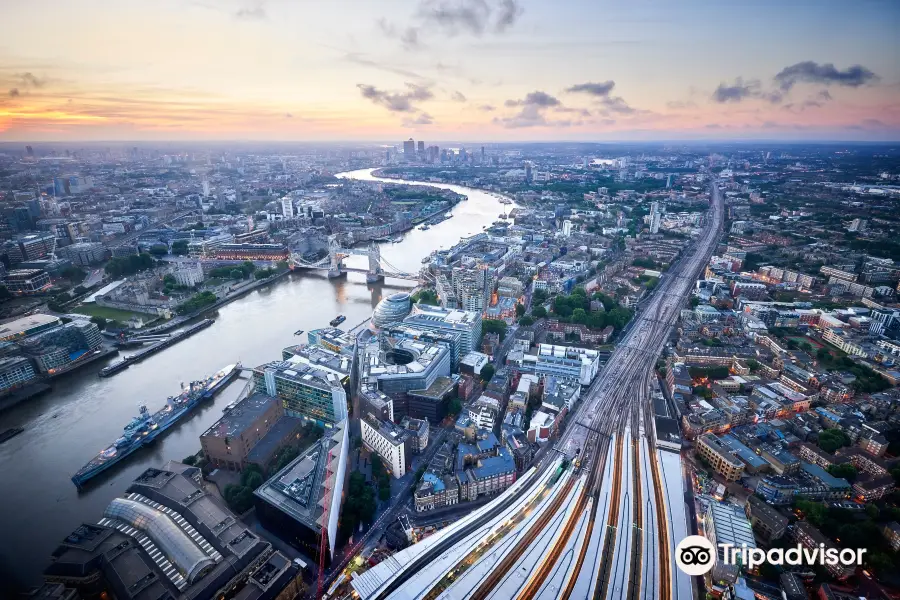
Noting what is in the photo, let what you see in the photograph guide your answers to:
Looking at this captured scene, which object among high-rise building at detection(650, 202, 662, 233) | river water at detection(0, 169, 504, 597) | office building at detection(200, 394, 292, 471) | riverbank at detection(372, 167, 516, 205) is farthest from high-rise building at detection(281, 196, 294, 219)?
office building at detection(200, 394, 292, 471)

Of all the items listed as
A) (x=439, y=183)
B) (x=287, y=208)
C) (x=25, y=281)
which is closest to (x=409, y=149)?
(x=439, y=183)

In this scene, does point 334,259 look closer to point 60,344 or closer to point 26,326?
point 60,344

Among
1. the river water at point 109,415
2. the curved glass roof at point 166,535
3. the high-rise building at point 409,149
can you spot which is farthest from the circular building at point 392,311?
the high-rise building at point 409,149

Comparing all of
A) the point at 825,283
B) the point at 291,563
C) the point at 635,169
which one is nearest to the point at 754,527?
the point at 291,563

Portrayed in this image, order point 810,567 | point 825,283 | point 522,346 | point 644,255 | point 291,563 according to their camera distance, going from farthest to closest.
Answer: point 644,255 → point 825,283 → point 522,346 → point 810,567 → point 291,563

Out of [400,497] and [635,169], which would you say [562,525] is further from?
[635,169]
